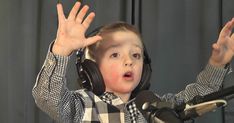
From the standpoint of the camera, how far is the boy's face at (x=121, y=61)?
117 cm

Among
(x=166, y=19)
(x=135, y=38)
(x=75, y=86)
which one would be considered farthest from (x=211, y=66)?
(x=75, y=86)

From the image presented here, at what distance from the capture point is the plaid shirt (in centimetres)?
103

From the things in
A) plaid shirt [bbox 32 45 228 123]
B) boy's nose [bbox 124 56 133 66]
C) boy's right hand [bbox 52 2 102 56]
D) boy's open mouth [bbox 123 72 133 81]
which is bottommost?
plaid shirt [bbox 32 45 228 123]

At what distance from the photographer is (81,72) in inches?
44.4

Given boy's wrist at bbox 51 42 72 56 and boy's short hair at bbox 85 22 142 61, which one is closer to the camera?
boy's wrist at bbox 51 42 72 56

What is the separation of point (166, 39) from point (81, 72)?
68cm

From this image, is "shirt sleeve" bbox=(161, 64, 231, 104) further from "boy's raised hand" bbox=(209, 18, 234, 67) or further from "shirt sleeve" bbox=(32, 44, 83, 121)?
"shirt sleeve" bbox=(32, 44, 83, 121)

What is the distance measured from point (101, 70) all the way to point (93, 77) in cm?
11

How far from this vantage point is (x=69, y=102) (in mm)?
1124

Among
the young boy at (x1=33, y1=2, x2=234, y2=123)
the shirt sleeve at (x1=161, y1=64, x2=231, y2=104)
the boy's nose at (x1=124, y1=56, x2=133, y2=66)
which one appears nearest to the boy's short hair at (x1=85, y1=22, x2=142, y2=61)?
the young boy at (x1=33, y1=2, x2=234, y2=123)

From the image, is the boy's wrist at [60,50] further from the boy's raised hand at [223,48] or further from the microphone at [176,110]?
the boy's raised hand at [223,48]

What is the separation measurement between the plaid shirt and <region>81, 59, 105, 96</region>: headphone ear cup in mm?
50

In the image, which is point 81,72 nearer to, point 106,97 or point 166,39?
point 106,97

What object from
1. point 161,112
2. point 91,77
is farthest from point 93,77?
point 161,112
